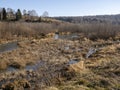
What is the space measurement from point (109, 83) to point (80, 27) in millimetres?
55540

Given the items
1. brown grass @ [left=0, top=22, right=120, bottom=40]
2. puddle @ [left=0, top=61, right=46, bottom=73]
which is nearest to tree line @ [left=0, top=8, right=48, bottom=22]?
brown grass @ [left=0, top=22, right=120, bottom=40]

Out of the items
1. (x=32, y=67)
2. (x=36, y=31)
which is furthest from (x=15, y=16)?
(x=32, y=67)

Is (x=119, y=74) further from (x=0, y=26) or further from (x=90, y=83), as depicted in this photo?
(x=0, y=26)

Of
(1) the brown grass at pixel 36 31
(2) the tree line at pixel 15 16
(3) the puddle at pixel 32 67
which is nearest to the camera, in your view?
(3) the puddle at pixel 32 67

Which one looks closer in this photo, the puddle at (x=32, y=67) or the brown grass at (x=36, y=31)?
the puddle at (x=32, y=67)

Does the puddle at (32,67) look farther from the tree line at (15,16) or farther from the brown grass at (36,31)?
the tree line at (15,16)

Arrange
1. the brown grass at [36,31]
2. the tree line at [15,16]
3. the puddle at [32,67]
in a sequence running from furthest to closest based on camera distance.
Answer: the tree line at [15,16] < the brown grass at [36,31] < the puddle at [32,67]

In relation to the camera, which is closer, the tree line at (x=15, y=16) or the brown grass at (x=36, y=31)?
the brown grass at (x=36, y=31)

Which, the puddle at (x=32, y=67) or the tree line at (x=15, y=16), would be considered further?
the tree line at (x=15, y=16)

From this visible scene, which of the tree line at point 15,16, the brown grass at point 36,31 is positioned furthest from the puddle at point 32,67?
the tree line at point 15,16

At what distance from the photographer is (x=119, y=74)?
14.6 metres

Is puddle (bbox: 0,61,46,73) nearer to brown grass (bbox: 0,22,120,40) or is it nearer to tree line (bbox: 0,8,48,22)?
brown grass (bbox: 0,22,120,40)

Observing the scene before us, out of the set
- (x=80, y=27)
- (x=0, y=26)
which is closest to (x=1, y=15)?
(x=80, y=27)

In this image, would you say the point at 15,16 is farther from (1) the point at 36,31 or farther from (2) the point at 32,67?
(2) the point at 32,67
